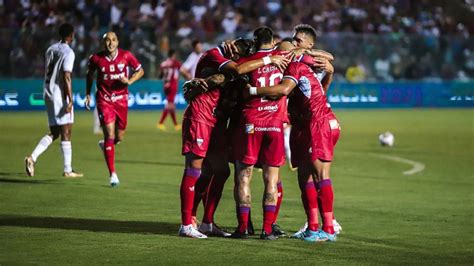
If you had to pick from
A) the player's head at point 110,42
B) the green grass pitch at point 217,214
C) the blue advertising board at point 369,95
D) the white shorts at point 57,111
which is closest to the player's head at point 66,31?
the player's head at point 110,42

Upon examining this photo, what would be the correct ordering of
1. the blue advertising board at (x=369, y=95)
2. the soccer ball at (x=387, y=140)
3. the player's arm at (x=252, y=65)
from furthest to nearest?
the blue advertising board at (x=369, y=95) < the soccer ball at (x=387, y=140) < the player's arm at (x=252, y=65)

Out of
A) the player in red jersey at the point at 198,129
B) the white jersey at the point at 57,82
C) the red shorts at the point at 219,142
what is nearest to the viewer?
the player in red jersey at the point at 198,129

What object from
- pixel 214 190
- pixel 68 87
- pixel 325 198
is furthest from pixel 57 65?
pixel 325 198

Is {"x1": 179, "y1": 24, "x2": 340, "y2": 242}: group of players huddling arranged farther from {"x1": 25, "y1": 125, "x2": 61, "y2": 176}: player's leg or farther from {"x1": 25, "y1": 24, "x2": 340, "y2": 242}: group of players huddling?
{"x1": 25, "y1": 125, "x2": 61, "y2": 176}: player's leg

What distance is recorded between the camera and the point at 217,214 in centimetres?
1324

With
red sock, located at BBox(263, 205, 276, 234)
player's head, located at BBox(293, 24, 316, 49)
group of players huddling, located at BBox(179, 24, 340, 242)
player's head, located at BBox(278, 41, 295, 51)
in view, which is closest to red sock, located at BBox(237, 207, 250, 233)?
group of players huddling, located at BBox(179, 24, 340, 242)

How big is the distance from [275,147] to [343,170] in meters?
8.28

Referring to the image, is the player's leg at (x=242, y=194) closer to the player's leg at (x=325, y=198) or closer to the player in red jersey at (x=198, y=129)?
the player in red jersey at (x=198, y=129)

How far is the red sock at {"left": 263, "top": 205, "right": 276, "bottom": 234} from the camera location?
10984mm

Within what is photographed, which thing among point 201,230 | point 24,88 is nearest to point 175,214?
point 201,230

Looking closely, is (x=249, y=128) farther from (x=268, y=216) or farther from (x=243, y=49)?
(x=268, y=216)

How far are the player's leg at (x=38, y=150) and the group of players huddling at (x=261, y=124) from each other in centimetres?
569

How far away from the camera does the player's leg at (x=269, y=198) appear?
11.0m

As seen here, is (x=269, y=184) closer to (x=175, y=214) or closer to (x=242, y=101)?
(x=242, y=101)
